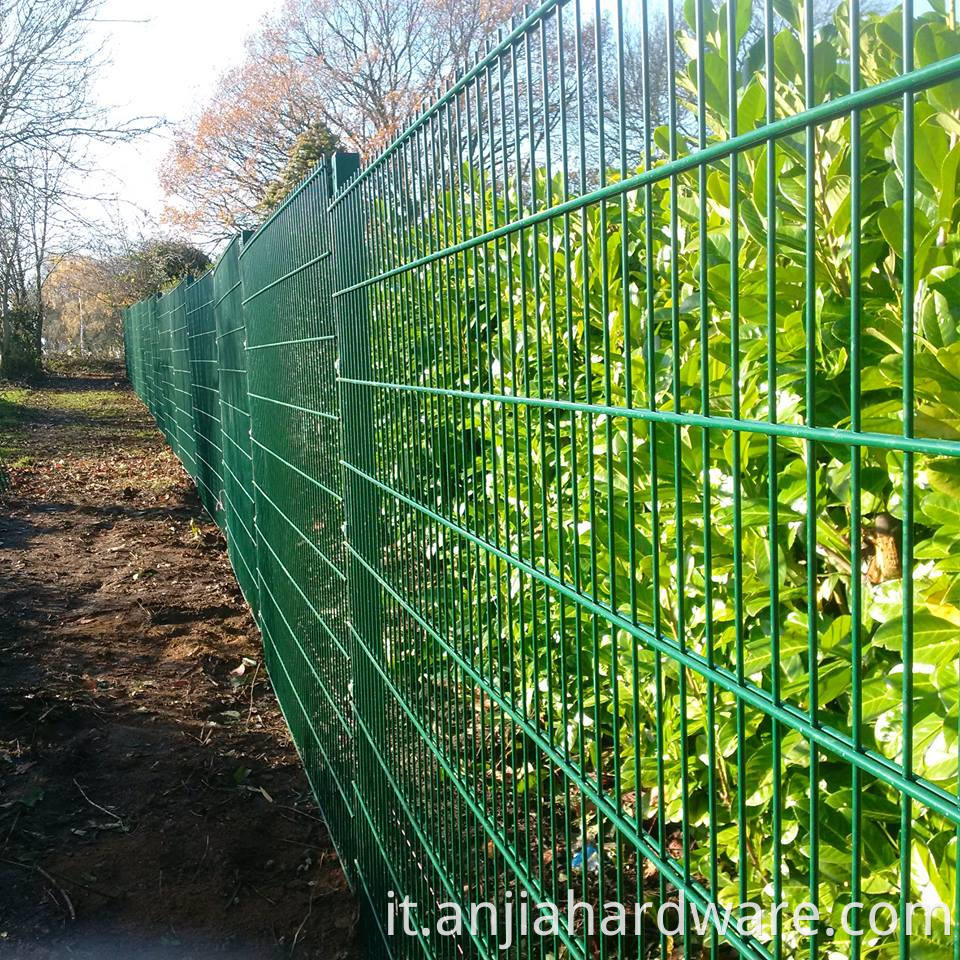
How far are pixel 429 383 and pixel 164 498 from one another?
10.9m

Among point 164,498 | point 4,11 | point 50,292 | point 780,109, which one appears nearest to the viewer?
point 780,109

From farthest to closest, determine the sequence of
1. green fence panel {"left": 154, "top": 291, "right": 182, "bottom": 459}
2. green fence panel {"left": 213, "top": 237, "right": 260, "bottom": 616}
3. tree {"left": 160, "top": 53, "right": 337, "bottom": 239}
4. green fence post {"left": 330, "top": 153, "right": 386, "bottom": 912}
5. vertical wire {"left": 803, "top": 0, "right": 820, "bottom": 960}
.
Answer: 1. tree {"left": 160, "top": 53, "right": 337, "bottom": 239}
2. green fence panel {"left": 154, "top": 291, "right": 182, "bottom": 459}
3. green fence panel {"left": 213, "top": 237, "right": 260, "bottom": 616}
4. green fence post {"left": 330, "top": 153, "right": 386, "bottom": 912}
5. vertical wire {"left": 803, "top": 0, "right": 820, "bottom": 960}

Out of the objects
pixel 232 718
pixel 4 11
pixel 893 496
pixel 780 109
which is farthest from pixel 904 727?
pixel 4 11

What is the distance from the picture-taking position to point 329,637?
4039mm

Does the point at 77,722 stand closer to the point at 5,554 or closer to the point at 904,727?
the point at 5,554

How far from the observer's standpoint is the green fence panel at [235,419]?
6.64 meters

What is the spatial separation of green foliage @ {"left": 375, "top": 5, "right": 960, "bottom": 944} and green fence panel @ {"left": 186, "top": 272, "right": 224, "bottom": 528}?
23.1 feet

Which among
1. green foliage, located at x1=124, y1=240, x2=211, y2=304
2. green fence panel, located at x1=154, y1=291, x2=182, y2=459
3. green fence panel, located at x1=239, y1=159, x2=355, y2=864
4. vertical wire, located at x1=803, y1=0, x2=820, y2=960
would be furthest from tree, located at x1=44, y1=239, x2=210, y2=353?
vertical wire, located at x1=803, y1=0, x2=820, y2=960

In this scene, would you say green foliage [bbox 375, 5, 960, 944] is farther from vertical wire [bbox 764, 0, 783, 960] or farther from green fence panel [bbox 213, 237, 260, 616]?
green fence panel [bbox 213, 237, 260, 616]

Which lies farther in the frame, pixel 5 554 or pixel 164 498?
pixel 164 498

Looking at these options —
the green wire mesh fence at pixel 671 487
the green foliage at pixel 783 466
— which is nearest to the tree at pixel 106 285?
the green wire mesh fence at pixel 671 487

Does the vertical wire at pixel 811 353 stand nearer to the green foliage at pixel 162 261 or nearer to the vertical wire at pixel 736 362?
the vertical wire at pixel 736 362

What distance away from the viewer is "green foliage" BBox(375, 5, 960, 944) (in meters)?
1.26

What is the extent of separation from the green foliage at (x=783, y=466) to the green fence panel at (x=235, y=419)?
4.45 metres
